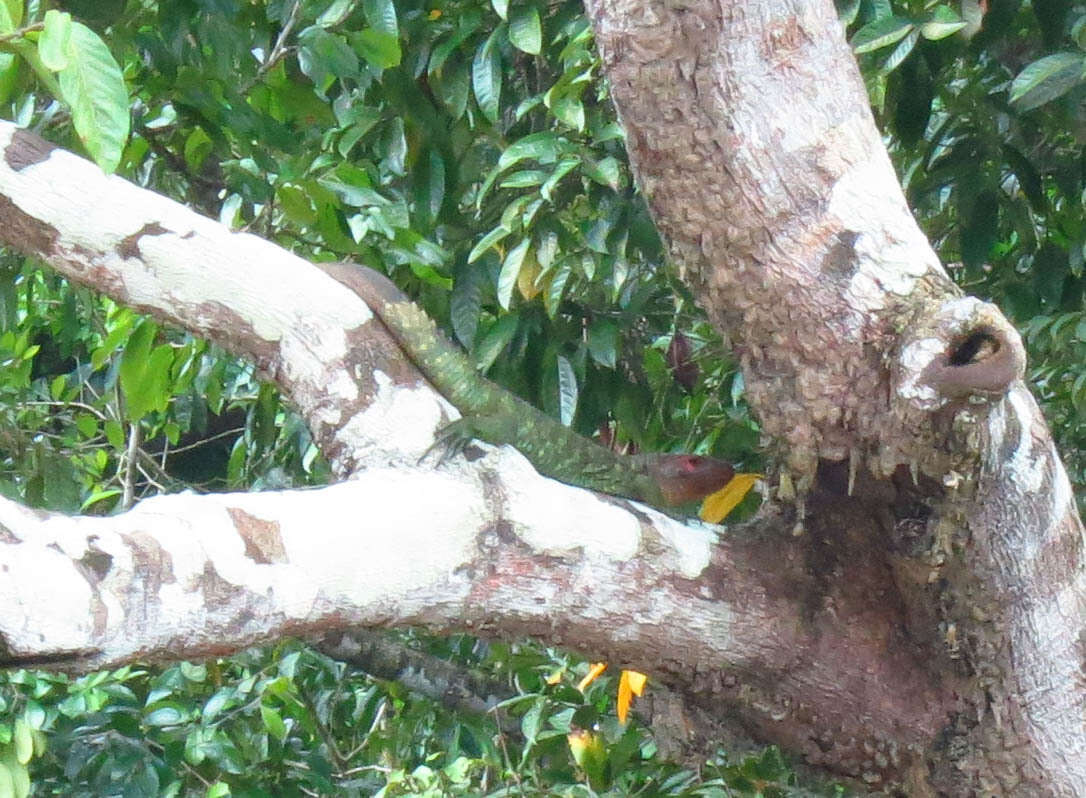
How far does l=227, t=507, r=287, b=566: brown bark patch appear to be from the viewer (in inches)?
61.7

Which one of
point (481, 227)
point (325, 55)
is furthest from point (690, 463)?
point (325, 55)

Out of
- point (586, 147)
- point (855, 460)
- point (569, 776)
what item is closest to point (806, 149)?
point (855, 460)

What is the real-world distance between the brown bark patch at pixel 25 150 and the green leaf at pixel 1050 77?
157cm

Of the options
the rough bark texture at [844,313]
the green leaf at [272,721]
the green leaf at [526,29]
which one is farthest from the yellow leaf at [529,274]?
the green leaf at [272,721]

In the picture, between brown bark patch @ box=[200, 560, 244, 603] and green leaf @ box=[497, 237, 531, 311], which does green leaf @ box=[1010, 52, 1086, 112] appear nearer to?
green leaf @ box=[497, 237, 531, 311]

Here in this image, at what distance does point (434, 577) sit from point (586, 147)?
996 millimetres

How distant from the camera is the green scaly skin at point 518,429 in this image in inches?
82.1

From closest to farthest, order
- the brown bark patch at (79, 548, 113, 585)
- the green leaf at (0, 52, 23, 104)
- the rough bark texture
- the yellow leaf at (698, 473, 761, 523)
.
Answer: the brown bark patch at (79, 548, 113, 585) → the rough bark texture → the green leaf at (0, 52, 23, 104) → the yellow leaf at (698, 473, 761, 523)

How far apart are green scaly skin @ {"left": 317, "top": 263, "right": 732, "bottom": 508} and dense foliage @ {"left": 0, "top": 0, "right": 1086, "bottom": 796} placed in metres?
0.11

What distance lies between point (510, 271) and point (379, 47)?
0.49m

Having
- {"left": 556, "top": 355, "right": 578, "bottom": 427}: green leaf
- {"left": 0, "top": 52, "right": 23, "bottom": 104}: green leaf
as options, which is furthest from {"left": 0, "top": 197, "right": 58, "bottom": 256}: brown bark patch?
{"left": 556, "top": 355, "right": 578, "bottom": 427}: green leaf

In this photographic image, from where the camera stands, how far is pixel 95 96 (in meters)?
1.38

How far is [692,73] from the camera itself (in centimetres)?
171

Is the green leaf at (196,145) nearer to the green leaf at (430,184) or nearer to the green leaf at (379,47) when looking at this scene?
the green leaf at (430,184)
